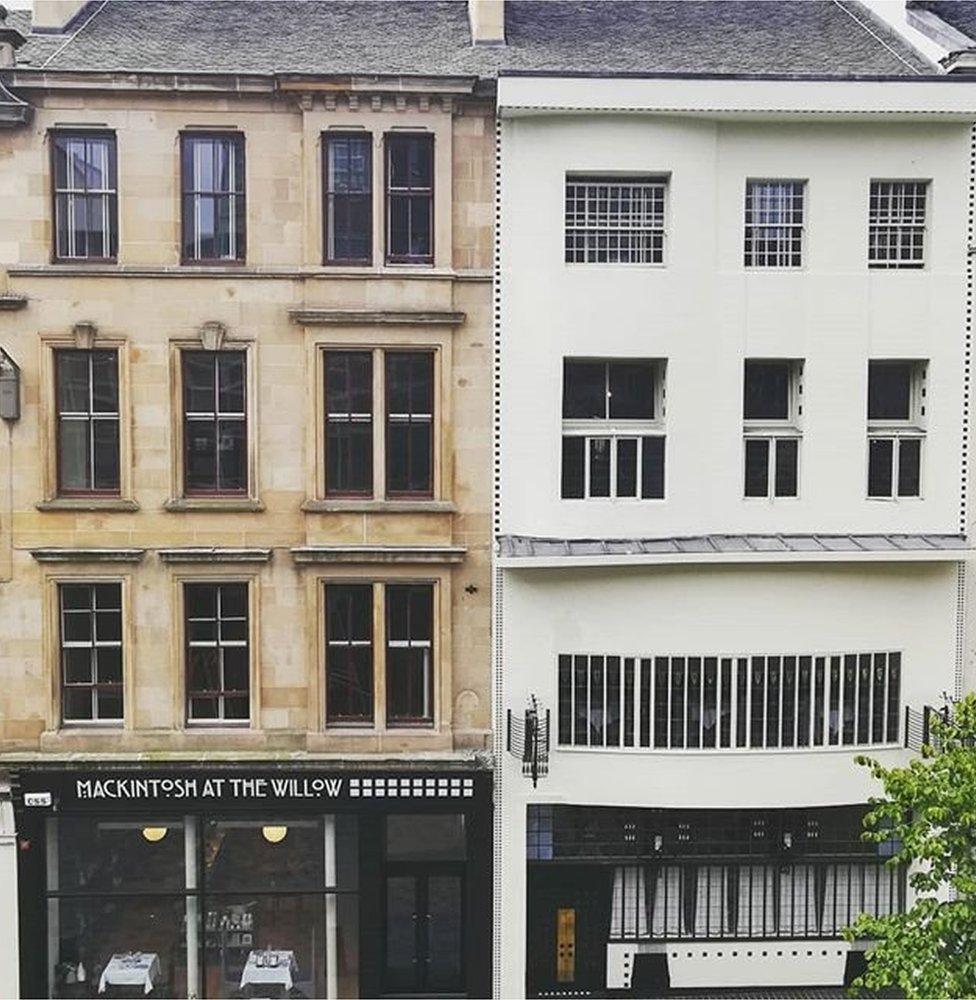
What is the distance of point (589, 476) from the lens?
56.1ft

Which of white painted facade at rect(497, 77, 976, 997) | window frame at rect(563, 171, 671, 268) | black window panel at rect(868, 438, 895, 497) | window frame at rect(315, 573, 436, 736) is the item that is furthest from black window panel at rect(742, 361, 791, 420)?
window frame at rect(315, 573, 436, 736)

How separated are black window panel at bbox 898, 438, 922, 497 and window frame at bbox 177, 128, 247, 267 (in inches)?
425

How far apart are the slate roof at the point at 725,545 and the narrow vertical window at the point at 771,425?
0.87m

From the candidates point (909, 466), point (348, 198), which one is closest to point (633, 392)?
point (909, 466)

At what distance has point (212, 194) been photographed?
16.9 metres

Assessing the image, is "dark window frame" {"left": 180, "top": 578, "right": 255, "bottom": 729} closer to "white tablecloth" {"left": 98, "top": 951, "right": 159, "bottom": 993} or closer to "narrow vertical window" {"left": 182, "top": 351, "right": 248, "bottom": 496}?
"narrow vertical window" {"left": 182, "top": 351, "right": 248, "bottom": 496}

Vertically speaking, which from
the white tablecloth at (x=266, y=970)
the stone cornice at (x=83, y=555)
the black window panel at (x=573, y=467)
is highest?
the black window panel at (x=573, y=467)

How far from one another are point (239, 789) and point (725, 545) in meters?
8.38

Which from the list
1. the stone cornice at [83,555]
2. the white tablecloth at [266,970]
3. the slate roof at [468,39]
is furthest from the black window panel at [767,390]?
the white tablecloth at [266,970]

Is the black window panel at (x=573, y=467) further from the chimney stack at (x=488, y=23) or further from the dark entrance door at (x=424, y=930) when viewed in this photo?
the chimney stack at (x=488, y=23)

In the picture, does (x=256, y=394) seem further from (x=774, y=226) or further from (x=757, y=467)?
(x=774, y=226)

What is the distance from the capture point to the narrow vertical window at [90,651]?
56.3 ft

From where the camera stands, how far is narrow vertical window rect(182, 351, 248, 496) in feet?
55.9

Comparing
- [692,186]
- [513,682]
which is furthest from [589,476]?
[692,186]
